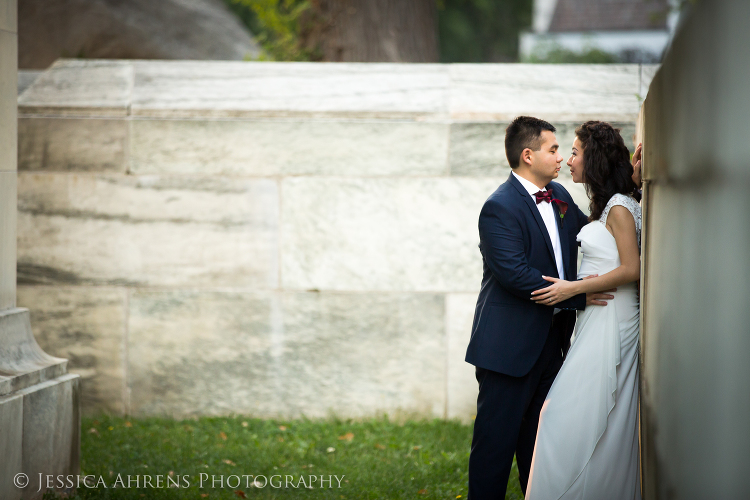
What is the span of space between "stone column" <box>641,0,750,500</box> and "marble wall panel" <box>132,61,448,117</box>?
8.51 ft

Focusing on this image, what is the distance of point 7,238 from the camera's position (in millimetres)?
3641

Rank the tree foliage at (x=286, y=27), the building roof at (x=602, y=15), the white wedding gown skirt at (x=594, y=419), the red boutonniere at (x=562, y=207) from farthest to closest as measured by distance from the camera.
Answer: the building roof at (x=602, y=15), the tree foliage at (x=286, y=27), the red boutonniere at (x=562, y=207), the white wedding gown skirt at (x=594, y=419)

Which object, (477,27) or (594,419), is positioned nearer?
(594,419)

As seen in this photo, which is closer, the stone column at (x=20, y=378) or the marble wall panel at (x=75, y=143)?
the stone column at (x=20, y=378)

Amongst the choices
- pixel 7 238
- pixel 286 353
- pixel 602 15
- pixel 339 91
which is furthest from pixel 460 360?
pixel 602 15

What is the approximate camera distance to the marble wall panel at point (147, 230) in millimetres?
5082

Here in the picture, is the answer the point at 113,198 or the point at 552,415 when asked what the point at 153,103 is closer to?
the point at 113,198

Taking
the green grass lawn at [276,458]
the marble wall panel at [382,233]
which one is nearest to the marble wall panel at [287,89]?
the marble wall panel at [382,233]

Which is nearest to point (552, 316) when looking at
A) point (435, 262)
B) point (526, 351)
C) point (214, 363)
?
point (526, 351)

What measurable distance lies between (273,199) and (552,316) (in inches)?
93.3

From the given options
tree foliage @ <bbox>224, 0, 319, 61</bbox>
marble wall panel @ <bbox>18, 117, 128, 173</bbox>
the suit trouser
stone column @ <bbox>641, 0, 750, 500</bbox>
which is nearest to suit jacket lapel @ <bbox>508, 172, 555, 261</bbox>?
the suit trouser

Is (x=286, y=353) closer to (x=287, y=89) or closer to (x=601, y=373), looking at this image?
(x=287, y=89)

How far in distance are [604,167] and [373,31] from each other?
4165 mm

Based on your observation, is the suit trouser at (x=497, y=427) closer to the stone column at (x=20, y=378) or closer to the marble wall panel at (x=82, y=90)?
the stone column at (x=20, y=378)
